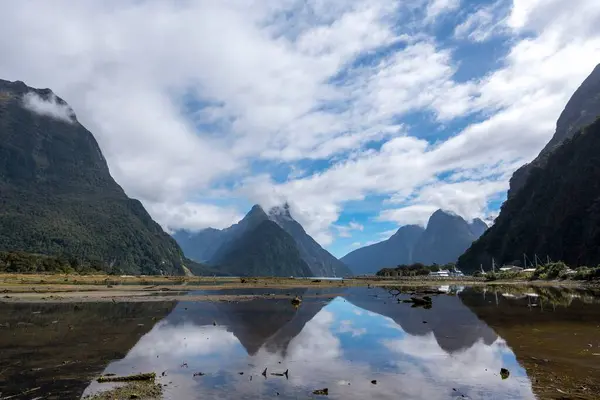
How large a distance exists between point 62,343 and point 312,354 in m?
17.3

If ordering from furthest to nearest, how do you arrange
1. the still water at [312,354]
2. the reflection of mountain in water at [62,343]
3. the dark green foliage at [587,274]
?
the dark green foliage at [587,274] → the reflection of mountain in water at [62,343] → the still water at [312,354]

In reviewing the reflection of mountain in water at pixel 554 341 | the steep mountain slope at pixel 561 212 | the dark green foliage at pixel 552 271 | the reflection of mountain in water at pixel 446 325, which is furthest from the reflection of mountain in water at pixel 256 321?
the steep mountain slope at pixel 561 212

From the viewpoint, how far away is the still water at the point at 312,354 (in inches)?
670

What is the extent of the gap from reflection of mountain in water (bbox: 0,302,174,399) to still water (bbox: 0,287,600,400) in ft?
0.31

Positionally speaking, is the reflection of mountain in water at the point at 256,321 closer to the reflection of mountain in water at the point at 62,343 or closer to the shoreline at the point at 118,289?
the reflection of mountain in water at the point at 62,343

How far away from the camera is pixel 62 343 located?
27.0 m

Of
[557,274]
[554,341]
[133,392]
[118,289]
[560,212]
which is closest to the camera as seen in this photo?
[133,392]

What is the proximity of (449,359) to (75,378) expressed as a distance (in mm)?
19695

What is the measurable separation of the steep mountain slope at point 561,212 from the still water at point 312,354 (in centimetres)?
10643

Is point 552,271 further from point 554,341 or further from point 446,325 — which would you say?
point 554,341

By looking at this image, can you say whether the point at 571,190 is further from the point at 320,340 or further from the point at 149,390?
the point at 149,390

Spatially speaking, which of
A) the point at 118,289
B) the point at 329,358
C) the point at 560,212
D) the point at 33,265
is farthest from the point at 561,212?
the point at 33,265

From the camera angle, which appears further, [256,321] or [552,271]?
[552,271]

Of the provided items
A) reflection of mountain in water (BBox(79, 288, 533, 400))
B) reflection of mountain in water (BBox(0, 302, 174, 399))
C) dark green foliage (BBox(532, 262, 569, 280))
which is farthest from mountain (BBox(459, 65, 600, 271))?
reflection of mountain in water (BBox(0, 302, 174, 399))
